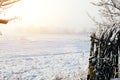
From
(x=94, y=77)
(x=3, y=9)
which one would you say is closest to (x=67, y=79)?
(x=3, y=9)

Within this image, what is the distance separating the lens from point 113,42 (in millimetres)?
9320

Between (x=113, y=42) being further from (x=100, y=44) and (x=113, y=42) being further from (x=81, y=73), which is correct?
(x=81, y=73)

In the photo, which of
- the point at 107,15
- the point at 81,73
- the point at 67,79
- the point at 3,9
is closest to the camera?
the point at 3,9

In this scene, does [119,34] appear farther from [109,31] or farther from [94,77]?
[94,77]

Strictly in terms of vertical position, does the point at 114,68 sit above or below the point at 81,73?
above

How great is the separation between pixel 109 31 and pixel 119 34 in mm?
394

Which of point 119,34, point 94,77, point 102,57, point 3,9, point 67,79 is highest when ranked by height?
point 3,9

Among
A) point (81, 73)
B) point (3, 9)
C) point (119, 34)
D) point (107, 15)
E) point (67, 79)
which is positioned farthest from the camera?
point (107, 15)

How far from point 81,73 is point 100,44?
6.61m

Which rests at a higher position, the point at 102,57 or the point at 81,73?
the point at 102,57

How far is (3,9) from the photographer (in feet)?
43.8

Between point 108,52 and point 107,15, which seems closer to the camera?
point 108,52

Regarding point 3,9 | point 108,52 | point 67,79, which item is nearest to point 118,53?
point 108,52

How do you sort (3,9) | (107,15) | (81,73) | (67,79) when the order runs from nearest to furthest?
(3,9)
(81,73)
(67,79)
(107,15)
